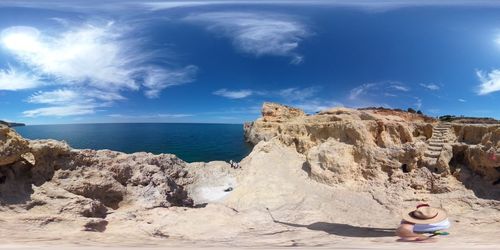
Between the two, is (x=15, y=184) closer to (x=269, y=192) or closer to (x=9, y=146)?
(x=9, y=146)

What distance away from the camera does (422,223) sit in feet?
29.9

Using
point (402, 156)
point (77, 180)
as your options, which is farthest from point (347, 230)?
point (77, 180)

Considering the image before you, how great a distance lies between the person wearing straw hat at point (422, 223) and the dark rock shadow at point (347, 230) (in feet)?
2.78

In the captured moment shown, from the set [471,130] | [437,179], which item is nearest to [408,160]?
[437,179]

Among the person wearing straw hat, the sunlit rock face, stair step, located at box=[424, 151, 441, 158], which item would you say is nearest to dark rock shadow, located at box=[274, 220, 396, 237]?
the person wearing straw hat

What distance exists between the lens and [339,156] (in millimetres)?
17234

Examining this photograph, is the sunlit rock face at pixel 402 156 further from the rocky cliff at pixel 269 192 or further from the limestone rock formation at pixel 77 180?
the limestone rock formation at pixel 77 180

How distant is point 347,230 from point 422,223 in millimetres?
2607

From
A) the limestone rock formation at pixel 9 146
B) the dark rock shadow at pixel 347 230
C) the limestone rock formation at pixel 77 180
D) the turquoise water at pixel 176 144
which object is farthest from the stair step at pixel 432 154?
the turquoise water at pixel 176 144

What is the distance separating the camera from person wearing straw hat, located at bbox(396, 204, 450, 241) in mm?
9023

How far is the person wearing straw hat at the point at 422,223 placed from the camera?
9.02 meters

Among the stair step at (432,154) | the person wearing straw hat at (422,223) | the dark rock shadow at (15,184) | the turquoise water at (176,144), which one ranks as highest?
the turquoise water at (176,144)

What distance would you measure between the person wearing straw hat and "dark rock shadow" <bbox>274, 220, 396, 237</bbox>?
2.78 ft

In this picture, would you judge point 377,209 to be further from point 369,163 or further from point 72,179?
point 72,179
